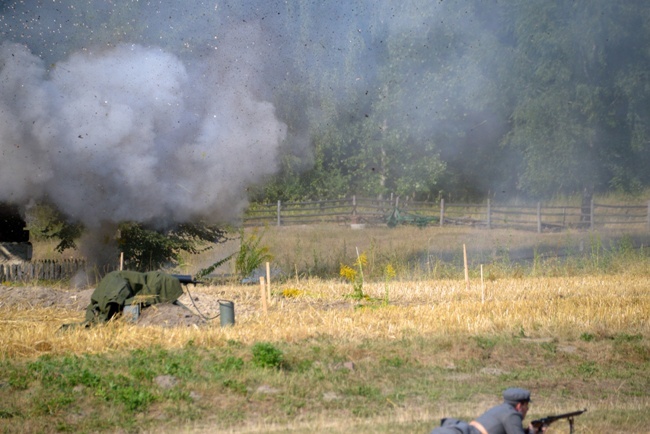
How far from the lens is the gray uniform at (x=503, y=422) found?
7.43 m

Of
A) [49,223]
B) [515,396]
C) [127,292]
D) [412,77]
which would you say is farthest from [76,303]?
[412,77]

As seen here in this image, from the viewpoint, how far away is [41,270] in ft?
69.2

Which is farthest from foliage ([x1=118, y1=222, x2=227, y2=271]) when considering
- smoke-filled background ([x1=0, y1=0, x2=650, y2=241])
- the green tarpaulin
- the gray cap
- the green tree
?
the gray cap

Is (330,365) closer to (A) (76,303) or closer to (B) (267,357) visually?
(B) (267,357)

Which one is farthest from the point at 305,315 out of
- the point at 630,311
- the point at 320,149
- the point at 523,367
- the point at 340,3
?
the point at 320,149

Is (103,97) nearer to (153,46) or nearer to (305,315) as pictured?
(153,46)

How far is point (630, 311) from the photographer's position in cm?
1513

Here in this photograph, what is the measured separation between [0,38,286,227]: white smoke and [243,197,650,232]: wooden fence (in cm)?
1706

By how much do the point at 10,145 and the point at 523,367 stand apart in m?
11.9

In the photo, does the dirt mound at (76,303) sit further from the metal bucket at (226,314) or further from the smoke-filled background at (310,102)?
the smoke-filled background at (310,102)

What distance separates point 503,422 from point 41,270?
52.3 ft

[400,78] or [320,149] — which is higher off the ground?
[400,78]

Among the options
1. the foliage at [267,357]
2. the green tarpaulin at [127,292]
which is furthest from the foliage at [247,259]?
the foliage at [267,357]

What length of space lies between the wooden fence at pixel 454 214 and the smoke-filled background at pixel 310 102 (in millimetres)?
1048
